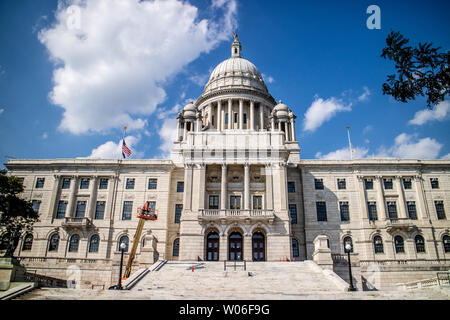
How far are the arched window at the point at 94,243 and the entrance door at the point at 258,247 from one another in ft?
62.1

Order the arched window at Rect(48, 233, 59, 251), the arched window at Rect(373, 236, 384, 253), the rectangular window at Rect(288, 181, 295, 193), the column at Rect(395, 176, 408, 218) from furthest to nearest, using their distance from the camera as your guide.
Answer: the rectangular window at Rect(288, 181, 295, 193) < the column at Rect(395, 176, 408, 218) < the arched window at Rect(48, 233, 59, 251) < the arched window at Rect(373, 236, 384, 253)

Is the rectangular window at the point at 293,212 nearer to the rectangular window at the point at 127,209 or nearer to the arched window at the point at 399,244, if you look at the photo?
the arched window at the point at 399,244

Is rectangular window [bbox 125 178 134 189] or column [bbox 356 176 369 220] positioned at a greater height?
rectangular window [bbox 125 178 134 189]

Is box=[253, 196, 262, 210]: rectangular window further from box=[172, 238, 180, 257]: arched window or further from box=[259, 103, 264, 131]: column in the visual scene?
box=[259, 103, 264, 131]: column

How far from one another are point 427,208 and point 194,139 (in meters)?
30.4

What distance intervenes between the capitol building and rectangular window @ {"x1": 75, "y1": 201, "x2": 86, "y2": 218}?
128 millimetres

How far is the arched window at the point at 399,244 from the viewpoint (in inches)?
1571

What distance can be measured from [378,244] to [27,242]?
42473mm

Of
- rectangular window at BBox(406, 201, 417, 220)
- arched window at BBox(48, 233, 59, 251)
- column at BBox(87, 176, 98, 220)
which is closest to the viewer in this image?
arched window at BBox(48, 233, 59, 251)

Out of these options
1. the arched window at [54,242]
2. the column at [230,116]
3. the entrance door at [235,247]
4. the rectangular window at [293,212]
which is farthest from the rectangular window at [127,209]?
the column at [230,116]

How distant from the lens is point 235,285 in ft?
77.3

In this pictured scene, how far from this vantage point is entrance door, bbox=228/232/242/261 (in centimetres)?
3719

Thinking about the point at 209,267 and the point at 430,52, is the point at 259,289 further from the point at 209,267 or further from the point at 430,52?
the point at 430,52

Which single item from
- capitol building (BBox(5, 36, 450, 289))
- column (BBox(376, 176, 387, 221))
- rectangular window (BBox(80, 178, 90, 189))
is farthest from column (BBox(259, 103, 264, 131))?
rectangular window (BBox(80, 178, 90, 189))
